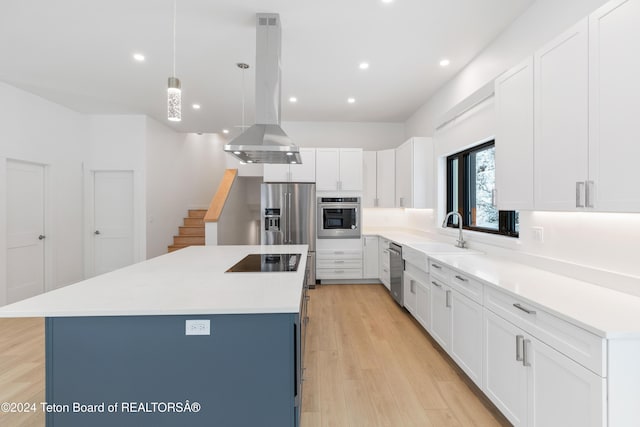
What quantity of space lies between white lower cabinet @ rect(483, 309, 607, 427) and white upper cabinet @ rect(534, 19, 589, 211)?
0.79 meters

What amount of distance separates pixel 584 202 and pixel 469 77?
235cm

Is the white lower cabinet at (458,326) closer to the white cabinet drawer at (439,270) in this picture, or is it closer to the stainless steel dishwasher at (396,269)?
the white cabinet drawer at (439,270)

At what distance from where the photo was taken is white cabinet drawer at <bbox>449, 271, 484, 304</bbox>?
2.10 meters

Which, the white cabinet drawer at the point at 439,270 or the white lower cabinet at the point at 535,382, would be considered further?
the white cabinet drawer at the point at 439,270

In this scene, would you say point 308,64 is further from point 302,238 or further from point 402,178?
point 302,238

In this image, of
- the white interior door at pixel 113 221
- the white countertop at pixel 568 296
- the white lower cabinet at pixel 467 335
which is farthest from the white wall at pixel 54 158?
the white countertop at pixel 568 296

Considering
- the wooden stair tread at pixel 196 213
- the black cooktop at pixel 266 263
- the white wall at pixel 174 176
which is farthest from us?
the wooden stair tread at pixel 196 213

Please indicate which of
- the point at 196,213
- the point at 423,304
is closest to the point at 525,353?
the point at 423,304

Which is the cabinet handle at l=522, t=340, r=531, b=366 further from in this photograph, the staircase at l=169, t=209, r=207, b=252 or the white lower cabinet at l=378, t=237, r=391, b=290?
the staircase at l=169, t=209, r=207, b=252

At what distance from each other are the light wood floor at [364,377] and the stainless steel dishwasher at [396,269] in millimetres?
354

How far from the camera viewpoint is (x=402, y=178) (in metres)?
4.83

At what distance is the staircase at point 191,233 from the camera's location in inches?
255

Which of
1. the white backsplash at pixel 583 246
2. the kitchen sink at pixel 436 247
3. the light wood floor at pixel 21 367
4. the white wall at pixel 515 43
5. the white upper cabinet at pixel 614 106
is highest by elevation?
the white wall at pixel 515 43

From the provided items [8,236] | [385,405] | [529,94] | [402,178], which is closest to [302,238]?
[402,178]
